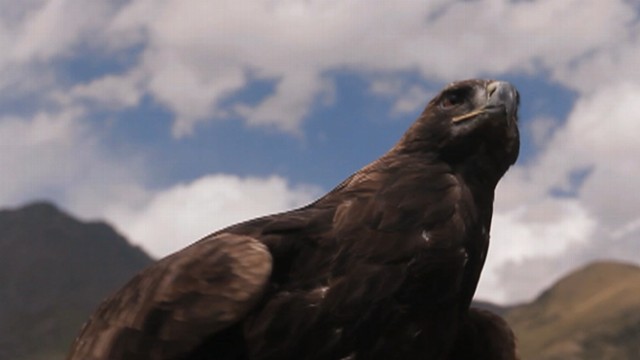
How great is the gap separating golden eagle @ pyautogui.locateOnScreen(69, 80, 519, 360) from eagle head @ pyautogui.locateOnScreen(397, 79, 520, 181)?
2 centimetres

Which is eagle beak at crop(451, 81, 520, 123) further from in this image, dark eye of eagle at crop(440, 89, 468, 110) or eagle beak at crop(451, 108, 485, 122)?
dark eye of eagle at crop(440, 89, 468, 110)

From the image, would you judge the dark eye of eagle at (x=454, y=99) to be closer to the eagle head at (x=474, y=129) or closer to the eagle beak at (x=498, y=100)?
the eagle head at (x=474, y=129)

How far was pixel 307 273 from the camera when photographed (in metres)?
7.36

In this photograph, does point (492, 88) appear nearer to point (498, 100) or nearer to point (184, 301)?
point (498, 100)

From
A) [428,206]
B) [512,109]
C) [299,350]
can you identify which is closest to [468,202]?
[428,206]

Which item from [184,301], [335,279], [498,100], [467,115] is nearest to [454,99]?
[467,115]

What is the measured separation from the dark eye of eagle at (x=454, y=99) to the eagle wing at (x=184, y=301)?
6.88ft

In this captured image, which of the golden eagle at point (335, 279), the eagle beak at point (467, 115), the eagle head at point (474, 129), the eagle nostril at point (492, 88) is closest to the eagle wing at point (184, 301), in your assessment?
the golden eagle at point (335, 279)

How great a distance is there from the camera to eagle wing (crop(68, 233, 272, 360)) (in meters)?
7.06

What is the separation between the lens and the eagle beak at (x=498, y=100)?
818cm

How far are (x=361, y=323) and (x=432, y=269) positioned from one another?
0.66m

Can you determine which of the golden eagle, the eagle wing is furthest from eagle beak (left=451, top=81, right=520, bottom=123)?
the eagle wing

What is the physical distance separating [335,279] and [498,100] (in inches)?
83.3

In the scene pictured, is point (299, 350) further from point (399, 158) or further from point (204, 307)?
point (399, 158)
